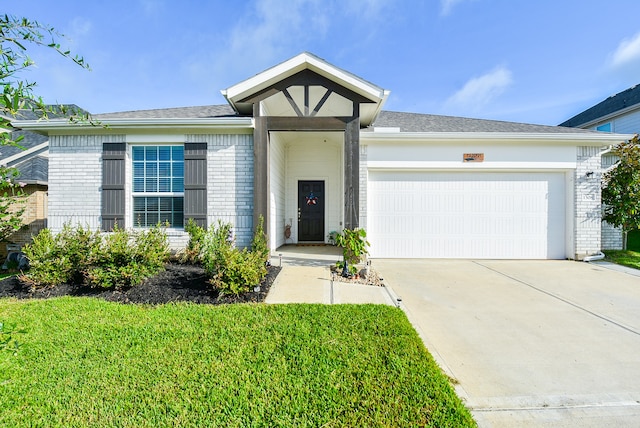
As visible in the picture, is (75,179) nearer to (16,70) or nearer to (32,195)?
(32,195)

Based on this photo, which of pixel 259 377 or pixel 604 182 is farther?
pixel 604 182

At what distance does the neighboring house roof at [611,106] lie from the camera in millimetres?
12756

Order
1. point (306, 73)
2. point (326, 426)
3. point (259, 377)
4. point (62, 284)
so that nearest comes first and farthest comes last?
point (326, 426), point (259, 377), point (62, 284), point (306, 73)

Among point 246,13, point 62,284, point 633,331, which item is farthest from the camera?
point 246,13

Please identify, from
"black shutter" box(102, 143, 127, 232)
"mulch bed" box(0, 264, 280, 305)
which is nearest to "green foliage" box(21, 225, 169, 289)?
"mulch bed" box(0, 264, 280, 305)

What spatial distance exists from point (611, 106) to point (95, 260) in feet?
67.4

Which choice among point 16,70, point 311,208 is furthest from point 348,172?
point 16,70

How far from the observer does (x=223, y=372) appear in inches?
99.0

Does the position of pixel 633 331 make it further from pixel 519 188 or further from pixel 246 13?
pixel 246 13

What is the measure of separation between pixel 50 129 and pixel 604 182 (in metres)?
13.9

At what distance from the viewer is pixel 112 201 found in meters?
6.71

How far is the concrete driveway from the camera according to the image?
7.44 ft

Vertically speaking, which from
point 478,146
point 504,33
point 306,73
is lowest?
point 478,146

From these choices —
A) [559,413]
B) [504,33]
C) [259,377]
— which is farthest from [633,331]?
[504,33]
